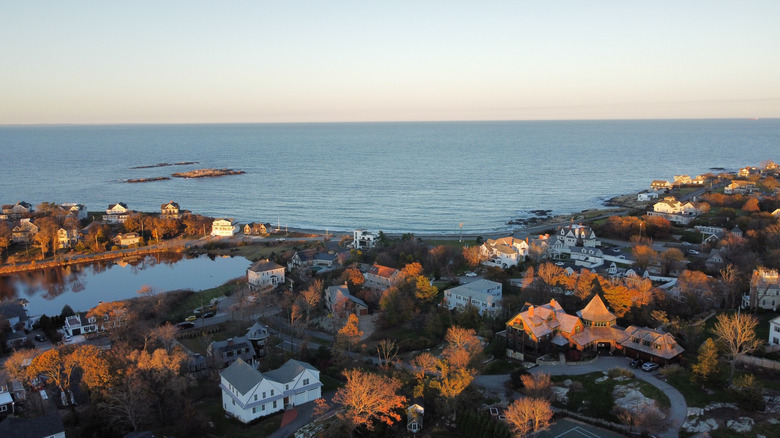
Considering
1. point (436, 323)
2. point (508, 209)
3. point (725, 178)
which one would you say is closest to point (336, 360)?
point (436, 323)

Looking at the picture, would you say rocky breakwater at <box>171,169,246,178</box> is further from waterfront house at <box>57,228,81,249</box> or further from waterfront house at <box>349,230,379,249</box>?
waterfront house at <box>349,230,379,249</box>

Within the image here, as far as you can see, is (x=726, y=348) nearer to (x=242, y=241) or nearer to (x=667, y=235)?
(x=667, y=235)

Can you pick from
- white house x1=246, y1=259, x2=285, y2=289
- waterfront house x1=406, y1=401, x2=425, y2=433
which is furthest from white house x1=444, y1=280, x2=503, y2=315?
white house x1=246, y1=259, x2=285, y2=289

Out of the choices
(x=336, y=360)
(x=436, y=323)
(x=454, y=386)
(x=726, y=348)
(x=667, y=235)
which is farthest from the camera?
(x=667, y=235)

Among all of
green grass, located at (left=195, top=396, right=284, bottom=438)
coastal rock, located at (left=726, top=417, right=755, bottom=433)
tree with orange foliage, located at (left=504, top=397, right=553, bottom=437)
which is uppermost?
tree with orange foliage, located at (left=504, top=397, right=553, bottom=437)

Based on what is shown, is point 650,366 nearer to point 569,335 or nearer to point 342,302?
point 569,335

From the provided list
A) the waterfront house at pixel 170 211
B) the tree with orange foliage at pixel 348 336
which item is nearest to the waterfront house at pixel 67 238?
the waterfront house at pixel 170 211

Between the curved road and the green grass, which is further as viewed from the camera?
the green grass

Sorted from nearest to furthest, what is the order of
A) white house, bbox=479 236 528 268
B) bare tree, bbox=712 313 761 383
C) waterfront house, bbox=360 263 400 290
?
bare tree, bbox=712 313 761 383 < waterfront house, bbox=360 263 400 290 < white house, bbox=479 236 528 268

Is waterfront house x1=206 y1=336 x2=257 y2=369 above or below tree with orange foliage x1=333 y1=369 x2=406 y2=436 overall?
below
